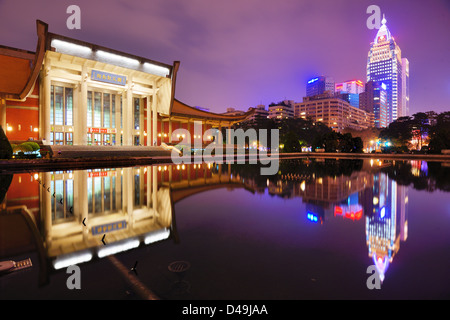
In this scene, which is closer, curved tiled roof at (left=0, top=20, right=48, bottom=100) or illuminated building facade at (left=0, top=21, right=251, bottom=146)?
curved tiled roof at (left=0, top=20, right=48, bottom=100)

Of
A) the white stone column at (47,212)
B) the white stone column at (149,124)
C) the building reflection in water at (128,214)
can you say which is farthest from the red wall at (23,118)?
the white stone column at (47,212)

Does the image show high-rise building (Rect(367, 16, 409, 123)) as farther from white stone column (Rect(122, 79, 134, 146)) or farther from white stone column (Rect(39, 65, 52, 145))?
white stone column (Rect(39, 65, 52, 145))

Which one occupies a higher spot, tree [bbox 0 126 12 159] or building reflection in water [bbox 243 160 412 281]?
tree [bbox 0 126 12 159]

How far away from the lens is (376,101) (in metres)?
174

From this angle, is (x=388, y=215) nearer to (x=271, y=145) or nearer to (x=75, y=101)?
(x=75, y=101)

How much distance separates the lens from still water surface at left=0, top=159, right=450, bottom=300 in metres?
2.48

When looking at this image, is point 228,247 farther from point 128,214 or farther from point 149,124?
point 149,124

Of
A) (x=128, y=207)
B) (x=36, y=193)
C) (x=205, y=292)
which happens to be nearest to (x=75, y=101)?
(x=36, y=193)

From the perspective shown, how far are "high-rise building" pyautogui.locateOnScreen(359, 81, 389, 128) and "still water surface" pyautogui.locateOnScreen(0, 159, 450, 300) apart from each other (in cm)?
19323

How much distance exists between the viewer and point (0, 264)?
118 inches

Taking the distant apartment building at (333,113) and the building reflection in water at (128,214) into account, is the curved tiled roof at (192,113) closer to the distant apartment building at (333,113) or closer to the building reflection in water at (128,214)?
the building reflection in water at (128,214)

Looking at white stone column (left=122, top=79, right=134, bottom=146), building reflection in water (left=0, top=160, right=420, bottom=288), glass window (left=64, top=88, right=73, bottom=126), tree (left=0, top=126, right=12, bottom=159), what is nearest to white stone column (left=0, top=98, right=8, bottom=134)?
glass window (left=64, top=88, right=73, bottom=126)
